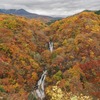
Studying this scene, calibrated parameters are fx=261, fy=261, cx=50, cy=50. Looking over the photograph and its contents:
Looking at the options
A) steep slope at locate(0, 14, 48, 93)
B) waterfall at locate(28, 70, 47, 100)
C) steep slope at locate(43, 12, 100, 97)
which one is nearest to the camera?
waterfall at locate(28, 70, 47, 100)

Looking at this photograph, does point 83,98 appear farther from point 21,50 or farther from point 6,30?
point 6,30

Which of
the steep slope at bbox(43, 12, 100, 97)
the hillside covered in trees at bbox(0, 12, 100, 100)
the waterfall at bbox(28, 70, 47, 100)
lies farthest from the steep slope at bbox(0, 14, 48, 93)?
the steep slope at bbox(43, 12, 100, 97)

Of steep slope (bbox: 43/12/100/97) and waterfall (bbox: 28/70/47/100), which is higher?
steep slope (bbox: 43/12/100/97)

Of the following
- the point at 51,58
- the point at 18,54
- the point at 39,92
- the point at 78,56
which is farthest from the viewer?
the point at 51,58

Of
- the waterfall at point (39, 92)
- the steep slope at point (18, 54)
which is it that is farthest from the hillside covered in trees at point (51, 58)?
the waterfall at point (39, 92)

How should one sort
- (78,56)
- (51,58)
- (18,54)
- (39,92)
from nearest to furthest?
1. (39,92)
2. (78,56)
3. (18,54)
4. (51,58)

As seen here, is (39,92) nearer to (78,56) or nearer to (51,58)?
(78,56)

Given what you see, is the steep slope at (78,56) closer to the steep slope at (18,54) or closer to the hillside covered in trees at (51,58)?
the hillside covered in trees at (51,58)

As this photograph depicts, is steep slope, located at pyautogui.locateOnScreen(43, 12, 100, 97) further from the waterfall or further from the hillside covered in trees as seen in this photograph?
the waterfall

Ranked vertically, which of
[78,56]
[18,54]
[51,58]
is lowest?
[51,58]

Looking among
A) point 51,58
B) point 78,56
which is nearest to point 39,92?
point 78,56
